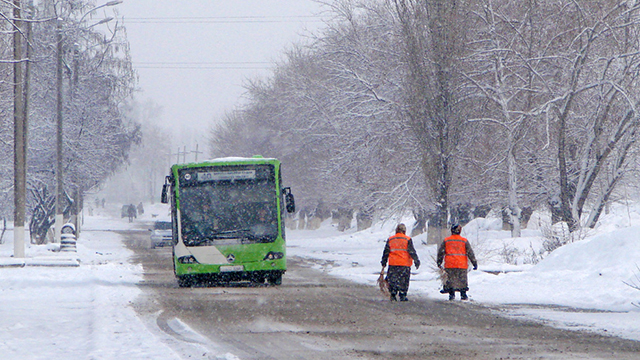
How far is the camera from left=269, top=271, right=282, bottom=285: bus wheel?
1938 cm

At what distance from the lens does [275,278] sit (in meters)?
19.5

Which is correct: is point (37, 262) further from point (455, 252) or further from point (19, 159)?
point (455, 252)

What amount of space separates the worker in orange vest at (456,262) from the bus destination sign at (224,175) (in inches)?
207

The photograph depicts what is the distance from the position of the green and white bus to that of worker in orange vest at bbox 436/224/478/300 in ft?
13.3

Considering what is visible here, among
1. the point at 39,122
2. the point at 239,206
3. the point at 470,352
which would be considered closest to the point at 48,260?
the point at 239,206

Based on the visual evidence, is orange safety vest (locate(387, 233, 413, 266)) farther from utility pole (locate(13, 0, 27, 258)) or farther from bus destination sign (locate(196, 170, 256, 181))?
utility pole (locate(13, 0, 27, 258))

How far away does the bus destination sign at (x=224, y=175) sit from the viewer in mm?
19438

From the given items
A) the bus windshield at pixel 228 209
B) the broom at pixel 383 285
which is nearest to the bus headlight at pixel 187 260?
the bus windshield at pixel 228 209

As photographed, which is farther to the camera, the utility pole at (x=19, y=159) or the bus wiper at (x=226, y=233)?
the utility pole at (x=19, y=159)

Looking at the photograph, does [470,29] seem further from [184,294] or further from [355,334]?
[355,334]

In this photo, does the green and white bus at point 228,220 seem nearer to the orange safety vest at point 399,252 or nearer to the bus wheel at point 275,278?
the bus wheel at point 275,278

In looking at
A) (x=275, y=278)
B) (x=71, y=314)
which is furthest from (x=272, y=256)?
(x=71, y=314)

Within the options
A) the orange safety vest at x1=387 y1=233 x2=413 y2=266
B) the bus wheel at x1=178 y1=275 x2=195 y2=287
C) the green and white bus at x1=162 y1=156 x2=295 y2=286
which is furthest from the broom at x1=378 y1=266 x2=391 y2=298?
the bus wheel at x1=178 y1=275 x2=195 y2=287

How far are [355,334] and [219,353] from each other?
2.34 meters
